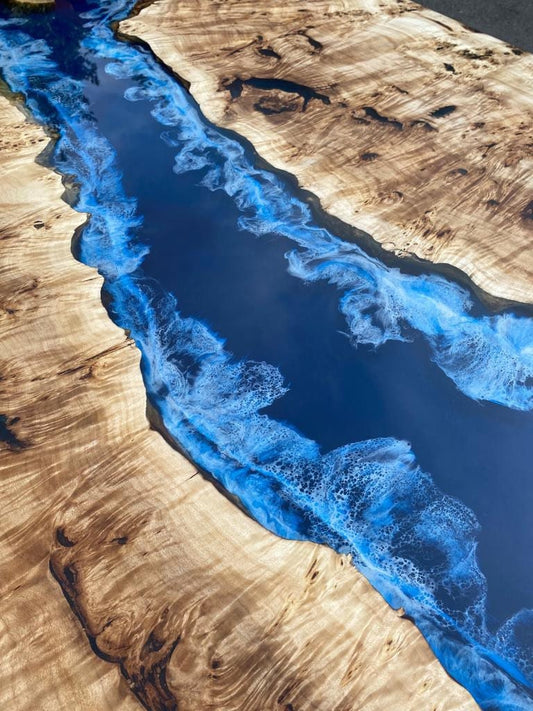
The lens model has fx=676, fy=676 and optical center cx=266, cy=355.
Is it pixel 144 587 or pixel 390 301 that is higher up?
pixel 390 301

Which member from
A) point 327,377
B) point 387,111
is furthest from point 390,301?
point 387,111

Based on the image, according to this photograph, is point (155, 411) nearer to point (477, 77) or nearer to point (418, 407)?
point (418, 407)

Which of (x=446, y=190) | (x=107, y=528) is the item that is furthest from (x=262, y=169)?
(x=107, y=528)

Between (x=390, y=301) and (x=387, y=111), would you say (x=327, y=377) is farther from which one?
(x=387, y=111)

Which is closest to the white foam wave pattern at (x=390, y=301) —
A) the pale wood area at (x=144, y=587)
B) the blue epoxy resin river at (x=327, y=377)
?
the blue epoxy resin river at (x=327, y=377)

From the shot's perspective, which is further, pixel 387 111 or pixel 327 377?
pixel 387 111

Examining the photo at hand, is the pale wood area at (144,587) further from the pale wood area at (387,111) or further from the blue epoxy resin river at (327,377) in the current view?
the pale wood area at (387,111)
